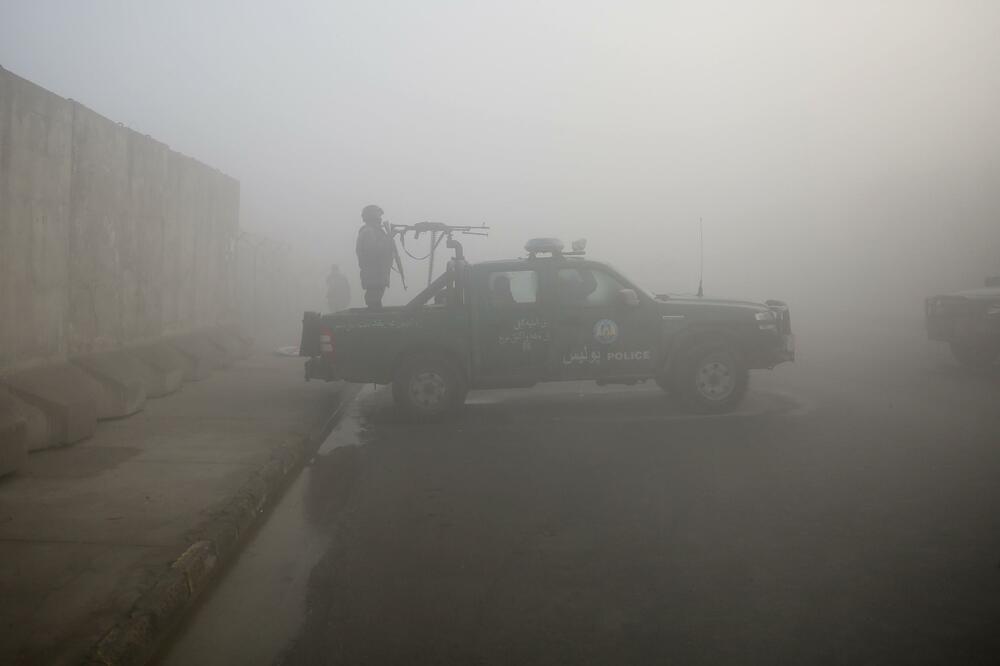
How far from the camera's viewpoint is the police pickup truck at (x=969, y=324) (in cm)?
1250

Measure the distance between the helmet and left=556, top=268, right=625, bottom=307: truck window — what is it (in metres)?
3.79

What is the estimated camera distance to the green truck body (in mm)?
9422

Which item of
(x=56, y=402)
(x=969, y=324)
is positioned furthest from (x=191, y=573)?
(x=969, y=324)

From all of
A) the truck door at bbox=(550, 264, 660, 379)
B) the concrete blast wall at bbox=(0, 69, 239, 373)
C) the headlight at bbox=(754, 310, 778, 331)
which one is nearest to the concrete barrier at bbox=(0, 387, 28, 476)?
the concrete blast wall at bbox=(0, 69, 239, 373)

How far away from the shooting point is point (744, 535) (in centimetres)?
506

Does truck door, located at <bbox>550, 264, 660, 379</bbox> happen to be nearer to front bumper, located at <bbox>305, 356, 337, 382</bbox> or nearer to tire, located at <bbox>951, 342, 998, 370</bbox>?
front bumper, located at <bbox>305, 356, 337, 382</bbox>

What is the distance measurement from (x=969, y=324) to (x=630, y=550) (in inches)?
405

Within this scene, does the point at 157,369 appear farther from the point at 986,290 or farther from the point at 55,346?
the point at 986,290

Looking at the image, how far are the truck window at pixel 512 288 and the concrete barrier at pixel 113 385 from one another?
407cm

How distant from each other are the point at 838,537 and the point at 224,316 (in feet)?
41.8

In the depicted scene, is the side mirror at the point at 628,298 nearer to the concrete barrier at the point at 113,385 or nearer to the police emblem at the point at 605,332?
the police emblem at the point at 605,332

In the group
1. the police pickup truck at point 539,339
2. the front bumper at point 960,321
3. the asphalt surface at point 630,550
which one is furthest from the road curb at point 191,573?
the front bumper at point 960,321

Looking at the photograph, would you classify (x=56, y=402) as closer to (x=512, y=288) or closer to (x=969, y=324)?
(x=512, y=288)

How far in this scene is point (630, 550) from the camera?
4.86m
